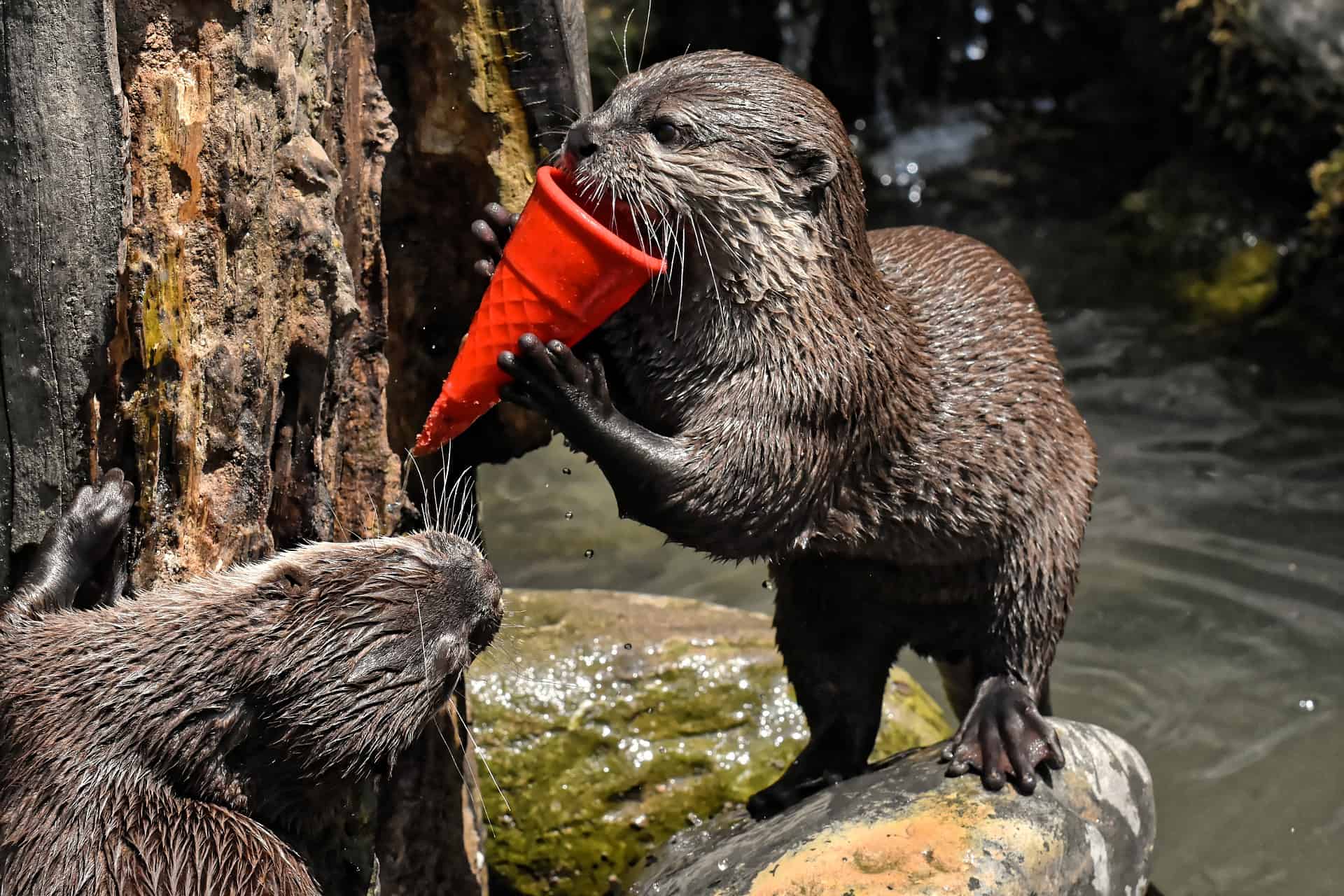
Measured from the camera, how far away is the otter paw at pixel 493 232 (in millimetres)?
2691

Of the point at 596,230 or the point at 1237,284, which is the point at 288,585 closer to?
the point at 596,230

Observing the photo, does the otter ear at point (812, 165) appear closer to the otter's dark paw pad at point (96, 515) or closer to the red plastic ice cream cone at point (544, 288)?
the red plastic ice cream cone at point (544, 288)

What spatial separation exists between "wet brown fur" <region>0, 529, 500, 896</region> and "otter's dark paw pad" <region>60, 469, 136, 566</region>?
14 centimetres

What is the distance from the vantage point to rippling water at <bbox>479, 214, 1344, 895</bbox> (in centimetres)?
410

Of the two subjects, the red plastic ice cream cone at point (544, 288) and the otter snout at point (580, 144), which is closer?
the red plastic ice cream cone at point (544, 288)

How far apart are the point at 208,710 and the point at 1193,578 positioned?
3931 mm

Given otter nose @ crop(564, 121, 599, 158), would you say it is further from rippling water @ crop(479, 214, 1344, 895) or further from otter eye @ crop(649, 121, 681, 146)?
rippling water @ crop(479, 214, 1344, 895)

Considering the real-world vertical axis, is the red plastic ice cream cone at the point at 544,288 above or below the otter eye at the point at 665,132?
below

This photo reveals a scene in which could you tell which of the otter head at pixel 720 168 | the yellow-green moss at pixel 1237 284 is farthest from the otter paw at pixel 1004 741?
the yellow-green moss at pixel 1237 284

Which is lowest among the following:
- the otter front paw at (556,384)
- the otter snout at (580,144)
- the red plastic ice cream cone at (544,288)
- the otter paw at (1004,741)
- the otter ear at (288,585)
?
the otter paw at (1004,741)

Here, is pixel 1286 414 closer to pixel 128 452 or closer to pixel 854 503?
pixel 854 503

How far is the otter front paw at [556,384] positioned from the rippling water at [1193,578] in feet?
6.62

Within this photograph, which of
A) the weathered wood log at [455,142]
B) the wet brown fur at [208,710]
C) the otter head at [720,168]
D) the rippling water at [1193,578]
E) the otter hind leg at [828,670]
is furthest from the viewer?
the rippling water at [1193,578]

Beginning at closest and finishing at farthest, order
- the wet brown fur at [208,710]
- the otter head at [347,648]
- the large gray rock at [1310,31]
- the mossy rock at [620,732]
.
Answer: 1. the wet brown fur at [208,710]
2. the otter head at [347,648]
3. the mossy rock at [620,732]
4. the large gray rock at [1310,31]
